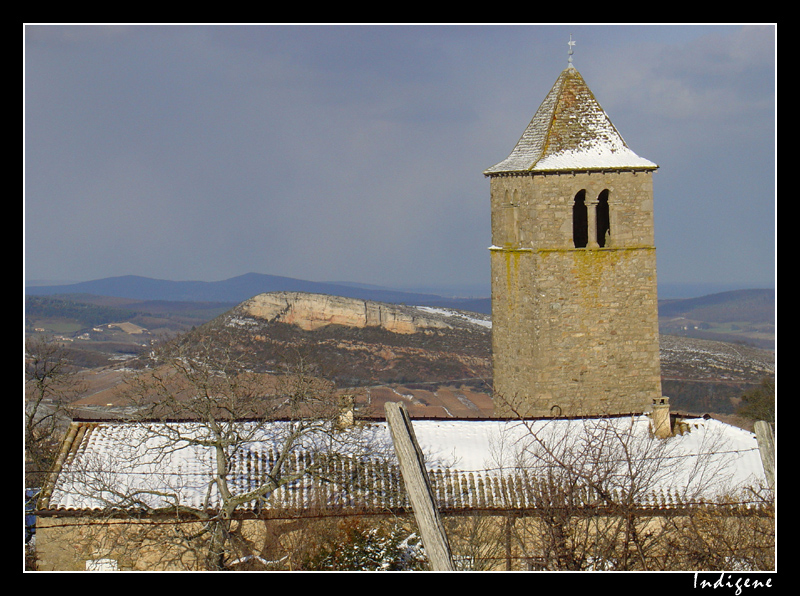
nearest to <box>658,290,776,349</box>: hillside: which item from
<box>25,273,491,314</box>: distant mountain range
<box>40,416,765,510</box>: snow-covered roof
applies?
<box>25,273,491,314</box>: distant mountain range

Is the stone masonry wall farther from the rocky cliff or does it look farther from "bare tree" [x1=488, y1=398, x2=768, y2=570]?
the rocky cliff

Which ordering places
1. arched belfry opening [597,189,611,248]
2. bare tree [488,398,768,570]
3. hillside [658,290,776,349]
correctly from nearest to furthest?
1. bare tree [488,398,768,570]
2. arched belfry opening [597,189,611,248]
3. hillside [658,290,776,349]

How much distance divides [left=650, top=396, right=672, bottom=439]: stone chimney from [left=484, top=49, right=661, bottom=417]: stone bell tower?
2387mm

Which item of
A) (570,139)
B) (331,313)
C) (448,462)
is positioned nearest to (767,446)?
(448,462)

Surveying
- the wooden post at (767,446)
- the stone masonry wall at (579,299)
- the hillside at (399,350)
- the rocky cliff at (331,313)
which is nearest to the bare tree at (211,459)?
the stone masonry wall at (579,299)

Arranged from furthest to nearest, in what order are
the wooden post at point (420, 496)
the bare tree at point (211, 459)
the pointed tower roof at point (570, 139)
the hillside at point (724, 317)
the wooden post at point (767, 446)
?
the hillside at point (724, 317) → the pointed tower roof at point (570, 139) → the bare tree at point (211, 459) → the wooden post at point (767, 446) → the wooden post at point (420, 496)

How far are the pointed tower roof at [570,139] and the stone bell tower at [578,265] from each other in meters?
0.02

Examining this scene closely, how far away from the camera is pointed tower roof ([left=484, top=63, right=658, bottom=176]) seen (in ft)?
59.8

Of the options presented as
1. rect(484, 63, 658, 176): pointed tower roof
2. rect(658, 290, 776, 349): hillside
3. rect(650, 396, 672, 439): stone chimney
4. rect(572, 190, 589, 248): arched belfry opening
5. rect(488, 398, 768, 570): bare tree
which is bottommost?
rect(488, 398, 768, 570): bare tree

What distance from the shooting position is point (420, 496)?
30.7 feet

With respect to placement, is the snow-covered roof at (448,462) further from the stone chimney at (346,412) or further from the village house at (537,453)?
the stone chimney at (346,412)

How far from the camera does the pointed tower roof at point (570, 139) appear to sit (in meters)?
18.2

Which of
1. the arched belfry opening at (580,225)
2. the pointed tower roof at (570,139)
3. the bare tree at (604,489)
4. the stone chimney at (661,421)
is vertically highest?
the pointed tower roof at (570,139)

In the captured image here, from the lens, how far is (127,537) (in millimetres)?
13602
